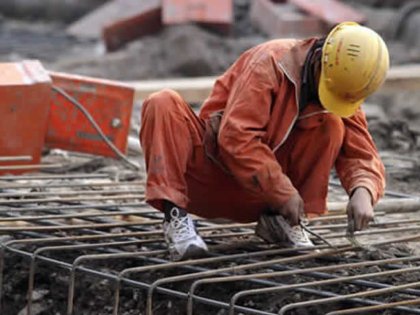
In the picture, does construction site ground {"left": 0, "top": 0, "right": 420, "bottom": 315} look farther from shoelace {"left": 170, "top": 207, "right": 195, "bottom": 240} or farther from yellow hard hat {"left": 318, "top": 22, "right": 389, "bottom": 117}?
yellow hard hat {"left": 318, "top": 22, "right": 389, "bottom": 117}

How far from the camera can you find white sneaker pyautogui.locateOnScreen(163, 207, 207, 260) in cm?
518

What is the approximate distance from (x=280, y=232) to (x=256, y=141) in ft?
1.67

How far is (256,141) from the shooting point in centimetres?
501

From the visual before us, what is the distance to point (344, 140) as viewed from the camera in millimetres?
5348

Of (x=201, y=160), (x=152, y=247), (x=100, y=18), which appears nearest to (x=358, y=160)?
(x=201, y=160)

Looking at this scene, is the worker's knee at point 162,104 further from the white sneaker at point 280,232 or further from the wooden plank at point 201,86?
the wooden plank at point 201,86

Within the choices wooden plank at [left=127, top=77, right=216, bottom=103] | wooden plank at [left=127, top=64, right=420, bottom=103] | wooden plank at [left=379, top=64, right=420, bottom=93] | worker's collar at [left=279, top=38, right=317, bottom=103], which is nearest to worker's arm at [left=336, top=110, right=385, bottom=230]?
worker's collar at [left=279, top=38, right=317, bottom=103]

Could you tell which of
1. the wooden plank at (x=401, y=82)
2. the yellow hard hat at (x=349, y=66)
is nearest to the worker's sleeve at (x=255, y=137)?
the yellow hard hat at (x=349, y=66)

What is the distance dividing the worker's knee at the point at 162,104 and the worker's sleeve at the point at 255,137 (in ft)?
0.93

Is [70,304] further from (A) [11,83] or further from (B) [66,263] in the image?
(A) [11,83]

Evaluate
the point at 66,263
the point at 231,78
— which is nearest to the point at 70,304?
the point at 66,263

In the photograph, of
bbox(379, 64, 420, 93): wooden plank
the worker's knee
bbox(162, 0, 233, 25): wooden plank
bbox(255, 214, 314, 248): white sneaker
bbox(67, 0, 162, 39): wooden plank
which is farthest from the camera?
bbox(67, 0, 162, 39): wooden plank

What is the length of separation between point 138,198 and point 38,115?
111 cm

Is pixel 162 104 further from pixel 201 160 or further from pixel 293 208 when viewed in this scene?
pixel 293 208
